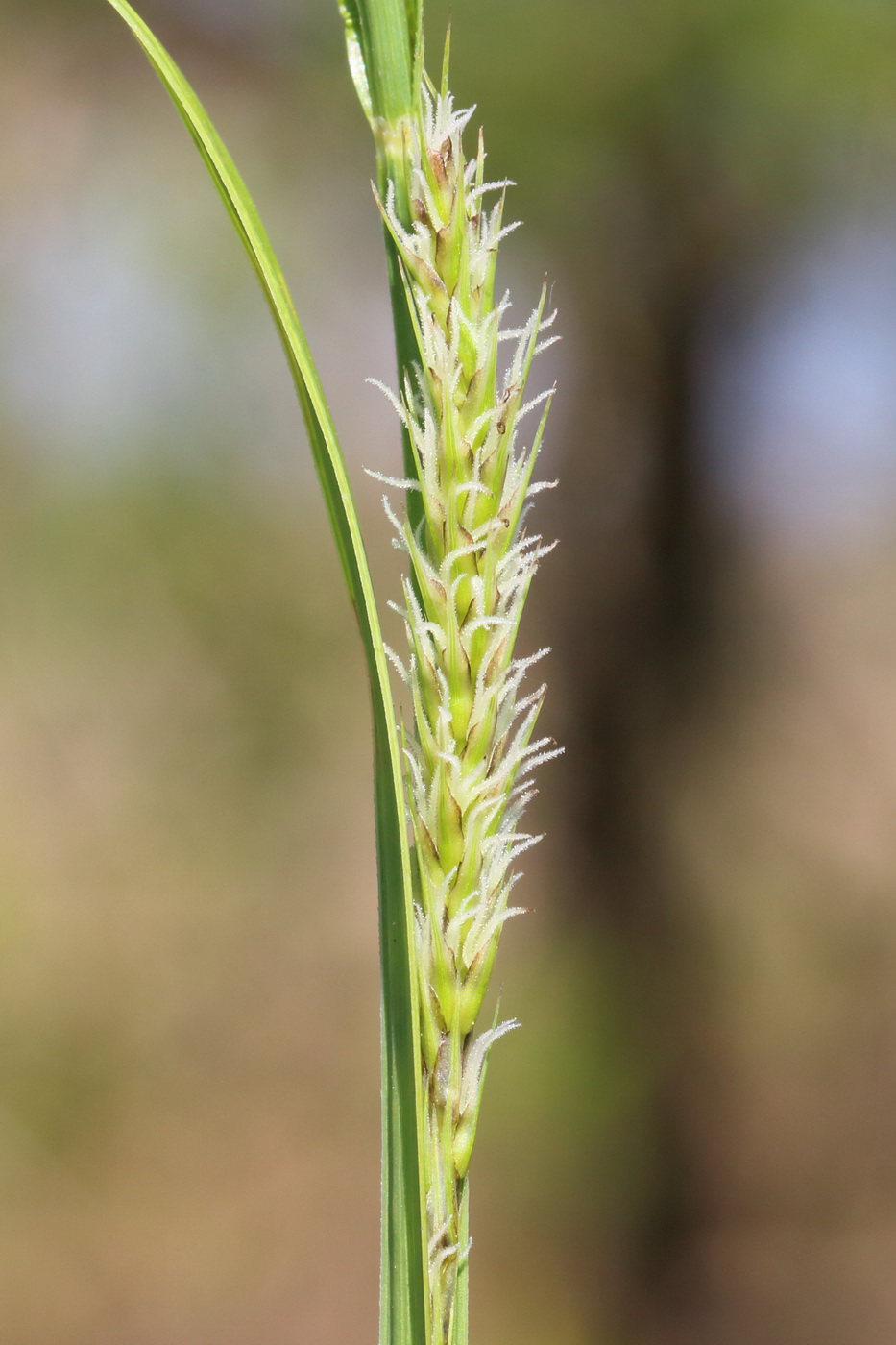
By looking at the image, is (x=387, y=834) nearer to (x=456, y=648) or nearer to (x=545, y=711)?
(x=456, y=648)

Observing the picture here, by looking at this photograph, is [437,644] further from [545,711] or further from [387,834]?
[545,711]

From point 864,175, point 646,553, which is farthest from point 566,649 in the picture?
point 864,175

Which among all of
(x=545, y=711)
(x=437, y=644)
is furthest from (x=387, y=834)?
(x=545, y=711)

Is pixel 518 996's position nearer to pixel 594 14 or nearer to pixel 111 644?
pixel 111 644

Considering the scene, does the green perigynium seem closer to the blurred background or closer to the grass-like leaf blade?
the grass-like leaf blade

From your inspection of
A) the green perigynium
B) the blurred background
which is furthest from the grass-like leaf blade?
the blurred background

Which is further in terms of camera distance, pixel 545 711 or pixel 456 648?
pixel 545 711
